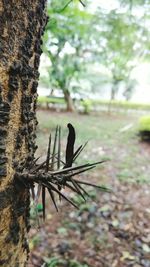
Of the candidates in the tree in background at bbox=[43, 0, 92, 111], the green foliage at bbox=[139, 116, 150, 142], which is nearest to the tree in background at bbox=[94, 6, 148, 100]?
the tree in background at bbox=[43, 0, 92, 111]

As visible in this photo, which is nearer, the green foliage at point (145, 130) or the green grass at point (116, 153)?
the green grass at point (116, 153)

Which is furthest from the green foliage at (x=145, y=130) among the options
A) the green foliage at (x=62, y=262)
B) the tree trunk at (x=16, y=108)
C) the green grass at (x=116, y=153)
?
the tree trunk at (x=16, y=108)

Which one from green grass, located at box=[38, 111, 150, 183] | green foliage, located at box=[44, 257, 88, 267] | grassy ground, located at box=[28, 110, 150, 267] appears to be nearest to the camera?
green foliage, located at box=[44, 257, 88, 267]

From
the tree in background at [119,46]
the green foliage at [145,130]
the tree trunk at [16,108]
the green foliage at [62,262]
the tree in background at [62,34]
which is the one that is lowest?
the green foliage at [62,262]

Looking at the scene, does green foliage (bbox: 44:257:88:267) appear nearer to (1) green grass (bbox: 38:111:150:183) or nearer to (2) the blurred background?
(2) the blurred background

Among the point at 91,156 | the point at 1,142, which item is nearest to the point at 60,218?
the point at 91,156

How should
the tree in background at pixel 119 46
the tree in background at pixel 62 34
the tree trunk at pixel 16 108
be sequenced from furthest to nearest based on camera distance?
the tree in background at pixel 119 46, the tree in background at pixel 62 34, the tree trunk at pixel 16 108

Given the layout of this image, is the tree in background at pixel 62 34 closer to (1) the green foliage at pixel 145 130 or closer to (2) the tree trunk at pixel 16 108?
(2) the tree trunk at pixel 16 108

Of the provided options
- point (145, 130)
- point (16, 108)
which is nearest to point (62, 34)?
point (16, 108)

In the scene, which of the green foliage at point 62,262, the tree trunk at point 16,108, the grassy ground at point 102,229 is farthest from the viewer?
the grassy ground at point 102,229
